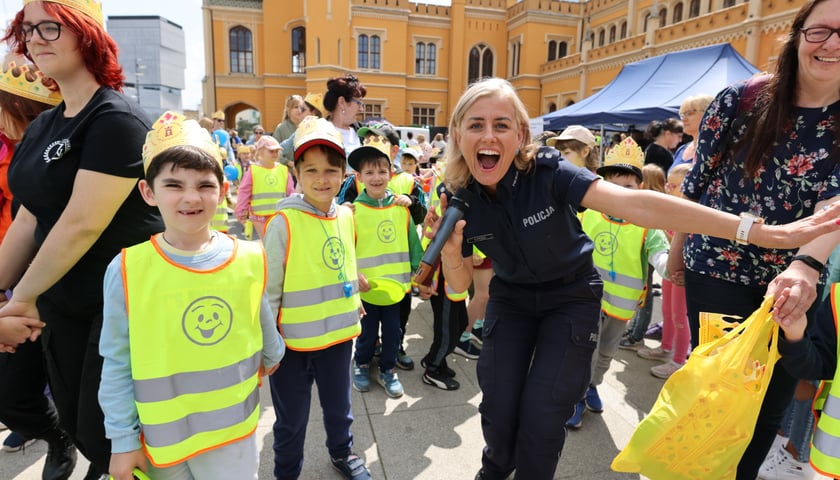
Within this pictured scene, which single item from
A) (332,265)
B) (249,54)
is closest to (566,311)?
(332,265)

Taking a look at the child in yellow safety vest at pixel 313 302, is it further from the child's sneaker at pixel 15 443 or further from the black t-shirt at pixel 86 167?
the child's sneaker at pixel 15 443

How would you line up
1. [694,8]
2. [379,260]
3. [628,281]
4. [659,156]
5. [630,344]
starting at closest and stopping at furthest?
[628,281] → [379,260] → [630,344] → [659,156] → [694,8]

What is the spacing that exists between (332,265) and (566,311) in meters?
1.20

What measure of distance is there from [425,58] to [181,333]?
124ft

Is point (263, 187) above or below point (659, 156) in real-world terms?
below

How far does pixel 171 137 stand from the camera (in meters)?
1.68

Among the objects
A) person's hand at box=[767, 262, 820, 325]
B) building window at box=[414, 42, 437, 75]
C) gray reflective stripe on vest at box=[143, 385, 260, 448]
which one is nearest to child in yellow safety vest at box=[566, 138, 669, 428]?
person's hand at box=[767, 262, 820, 325]

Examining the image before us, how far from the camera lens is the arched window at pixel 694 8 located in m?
25.2

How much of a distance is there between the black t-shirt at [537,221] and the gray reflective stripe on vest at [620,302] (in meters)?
1.20

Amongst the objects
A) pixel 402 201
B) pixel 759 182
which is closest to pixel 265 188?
pixel 402 201

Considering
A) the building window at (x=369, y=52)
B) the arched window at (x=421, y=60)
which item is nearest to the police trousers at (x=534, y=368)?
the building window at (x=369, y=52)

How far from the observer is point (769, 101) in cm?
198

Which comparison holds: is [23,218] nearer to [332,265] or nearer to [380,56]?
[332,265]

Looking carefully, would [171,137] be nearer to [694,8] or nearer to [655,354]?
[655,354]
